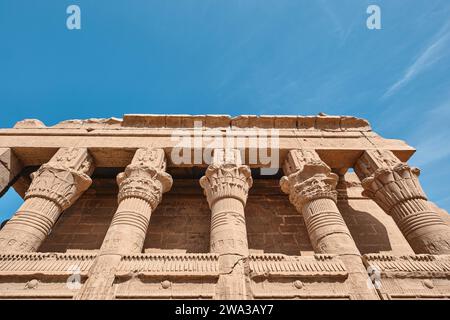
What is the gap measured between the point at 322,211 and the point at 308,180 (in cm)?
89

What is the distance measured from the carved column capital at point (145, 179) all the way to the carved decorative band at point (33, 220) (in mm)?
1477

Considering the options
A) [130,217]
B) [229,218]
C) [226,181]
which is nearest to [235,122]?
[226,181]

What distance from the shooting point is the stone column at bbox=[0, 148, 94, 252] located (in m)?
5.71

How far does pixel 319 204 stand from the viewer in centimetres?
Result: 639

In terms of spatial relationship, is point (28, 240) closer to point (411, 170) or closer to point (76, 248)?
point (76, 248)

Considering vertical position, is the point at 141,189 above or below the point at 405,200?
above

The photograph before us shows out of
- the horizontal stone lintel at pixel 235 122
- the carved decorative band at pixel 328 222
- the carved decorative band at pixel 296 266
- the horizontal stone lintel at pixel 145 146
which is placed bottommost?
the carved decorative band at pixel 296 266

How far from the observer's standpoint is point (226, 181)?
6.70 m

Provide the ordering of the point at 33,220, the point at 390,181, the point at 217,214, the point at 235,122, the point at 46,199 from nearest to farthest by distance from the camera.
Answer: the point at 33,220, the point at 217,214, the point at 46,199, the point at 390,181, the point at 235,122

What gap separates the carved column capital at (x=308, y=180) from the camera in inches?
261

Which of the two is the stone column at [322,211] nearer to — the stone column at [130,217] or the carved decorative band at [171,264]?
the carved decorative band at [171,264]

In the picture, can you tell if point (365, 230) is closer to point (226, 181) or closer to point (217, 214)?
point (226, 181)

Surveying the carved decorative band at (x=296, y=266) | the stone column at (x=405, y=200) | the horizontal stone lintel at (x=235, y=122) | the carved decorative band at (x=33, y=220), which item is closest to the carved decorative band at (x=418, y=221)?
the stone column at (x=405, y=200)
